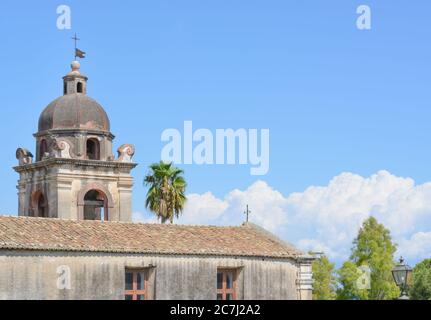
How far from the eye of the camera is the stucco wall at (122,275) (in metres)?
35.7

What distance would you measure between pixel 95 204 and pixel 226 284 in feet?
32.9

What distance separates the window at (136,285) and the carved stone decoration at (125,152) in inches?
442

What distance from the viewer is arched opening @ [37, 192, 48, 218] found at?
48625mm

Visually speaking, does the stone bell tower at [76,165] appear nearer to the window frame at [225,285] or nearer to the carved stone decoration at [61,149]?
the carved stone decoration at [61,149]

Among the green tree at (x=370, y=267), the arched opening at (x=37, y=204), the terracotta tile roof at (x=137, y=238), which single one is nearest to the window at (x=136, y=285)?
the terracotta tile roof at (x=137, y=238)

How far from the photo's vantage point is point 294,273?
4550 centimetres

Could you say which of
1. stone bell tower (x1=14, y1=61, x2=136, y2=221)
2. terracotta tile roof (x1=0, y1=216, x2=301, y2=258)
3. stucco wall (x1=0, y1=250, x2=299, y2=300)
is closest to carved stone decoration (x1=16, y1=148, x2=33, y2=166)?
stone bell tower (x1=14, y1=61, x2=136, y2=221)

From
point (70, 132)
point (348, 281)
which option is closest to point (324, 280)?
point (348, 281)

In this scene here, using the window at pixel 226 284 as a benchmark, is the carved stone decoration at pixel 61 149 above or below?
above

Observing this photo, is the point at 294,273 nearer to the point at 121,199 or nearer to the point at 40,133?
the point at 121,199

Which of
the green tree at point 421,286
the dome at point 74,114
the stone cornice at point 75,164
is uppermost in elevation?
the dome at point 74,114

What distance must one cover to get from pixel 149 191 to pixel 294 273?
1575cm

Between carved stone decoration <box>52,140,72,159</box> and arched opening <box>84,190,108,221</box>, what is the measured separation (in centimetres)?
243

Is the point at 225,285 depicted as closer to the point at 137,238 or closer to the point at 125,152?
the point at 137,238
